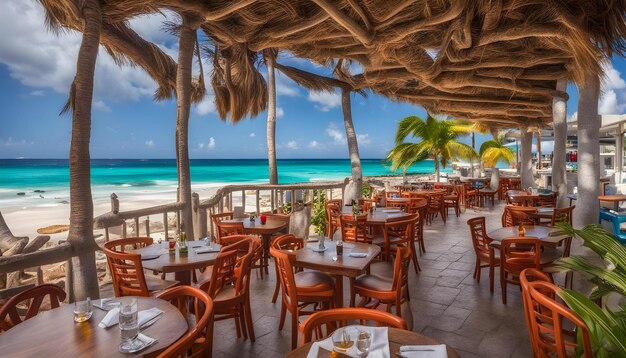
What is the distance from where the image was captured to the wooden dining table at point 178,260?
295cm

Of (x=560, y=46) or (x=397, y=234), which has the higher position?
(x=560, y=46)

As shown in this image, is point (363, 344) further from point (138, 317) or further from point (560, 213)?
point (560, 213)

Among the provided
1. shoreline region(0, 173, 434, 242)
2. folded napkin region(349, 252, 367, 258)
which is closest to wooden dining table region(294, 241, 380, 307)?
folded napkin region(349, 252, 367, 258)

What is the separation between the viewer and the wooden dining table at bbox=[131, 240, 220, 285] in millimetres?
2947

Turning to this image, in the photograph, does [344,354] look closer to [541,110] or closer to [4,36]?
[541,110]

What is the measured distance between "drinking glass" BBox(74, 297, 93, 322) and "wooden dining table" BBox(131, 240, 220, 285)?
3.00ft

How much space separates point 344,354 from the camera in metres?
1.52

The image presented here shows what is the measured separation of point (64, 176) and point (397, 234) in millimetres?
40398

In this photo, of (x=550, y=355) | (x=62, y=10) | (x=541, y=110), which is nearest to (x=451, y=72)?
(x=541, y=110)

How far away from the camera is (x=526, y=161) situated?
10.9 m

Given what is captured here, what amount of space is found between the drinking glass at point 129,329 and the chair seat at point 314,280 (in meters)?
1.54

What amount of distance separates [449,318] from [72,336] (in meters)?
2.88

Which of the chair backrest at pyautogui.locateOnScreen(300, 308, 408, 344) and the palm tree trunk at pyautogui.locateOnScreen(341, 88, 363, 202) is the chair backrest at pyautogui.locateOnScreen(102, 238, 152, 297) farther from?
the palm tree trunk at pyautogui.locateOnScreen(341, 88, 363, 202)

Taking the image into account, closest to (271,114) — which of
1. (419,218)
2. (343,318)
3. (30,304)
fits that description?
(419,218)
